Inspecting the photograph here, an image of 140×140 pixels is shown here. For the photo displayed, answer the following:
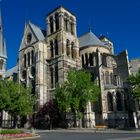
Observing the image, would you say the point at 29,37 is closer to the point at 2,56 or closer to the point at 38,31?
the point at 38,31

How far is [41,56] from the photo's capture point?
6222 cm

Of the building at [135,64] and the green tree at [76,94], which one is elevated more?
the building at [135,64]

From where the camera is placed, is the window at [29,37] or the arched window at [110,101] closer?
the arched window at [110,101]

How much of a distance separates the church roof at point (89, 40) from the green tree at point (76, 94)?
17176 millimetres

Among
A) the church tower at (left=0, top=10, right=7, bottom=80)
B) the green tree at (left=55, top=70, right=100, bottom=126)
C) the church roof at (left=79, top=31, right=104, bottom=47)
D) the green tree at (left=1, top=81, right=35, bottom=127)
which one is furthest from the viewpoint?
the church tower at (left=0, top=10, right=7, bottom=80)

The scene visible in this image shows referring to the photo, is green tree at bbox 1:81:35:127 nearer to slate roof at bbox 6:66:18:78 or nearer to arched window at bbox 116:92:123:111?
arched window at bbox 116:92:123:111

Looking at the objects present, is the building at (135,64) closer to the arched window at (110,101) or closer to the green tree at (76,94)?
the arched window at (110,101)

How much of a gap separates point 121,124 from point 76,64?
18.8 metres

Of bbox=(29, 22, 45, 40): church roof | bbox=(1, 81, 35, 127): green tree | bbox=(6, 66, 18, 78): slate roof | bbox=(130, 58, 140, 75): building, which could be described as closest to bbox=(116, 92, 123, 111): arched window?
bbox=(130, 58, 140, 75): building

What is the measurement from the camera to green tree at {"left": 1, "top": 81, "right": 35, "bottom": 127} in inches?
2073

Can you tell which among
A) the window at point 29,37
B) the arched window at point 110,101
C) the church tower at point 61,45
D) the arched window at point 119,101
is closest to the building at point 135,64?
the church tower at point 61,45

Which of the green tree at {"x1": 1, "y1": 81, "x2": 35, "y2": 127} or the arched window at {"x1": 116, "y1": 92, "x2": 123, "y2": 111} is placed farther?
the arched window at {"x1": 116, "y1": 92, "x2": 123, "y2": 111}

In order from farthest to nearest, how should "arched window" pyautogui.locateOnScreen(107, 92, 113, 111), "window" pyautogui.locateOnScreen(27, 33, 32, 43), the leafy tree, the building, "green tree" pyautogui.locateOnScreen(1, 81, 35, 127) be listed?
the building → "window" pyautogui.locateOnScreen(27, 33, 32, 43) → "arched window" pyautogui.locateOnScreen(107, 92, 113, 111) → the leafy tree → "green tree" pyautogui.locateOnScreen(1, 81, 35, 127)

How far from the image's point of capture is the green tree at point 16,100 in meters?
52.7
